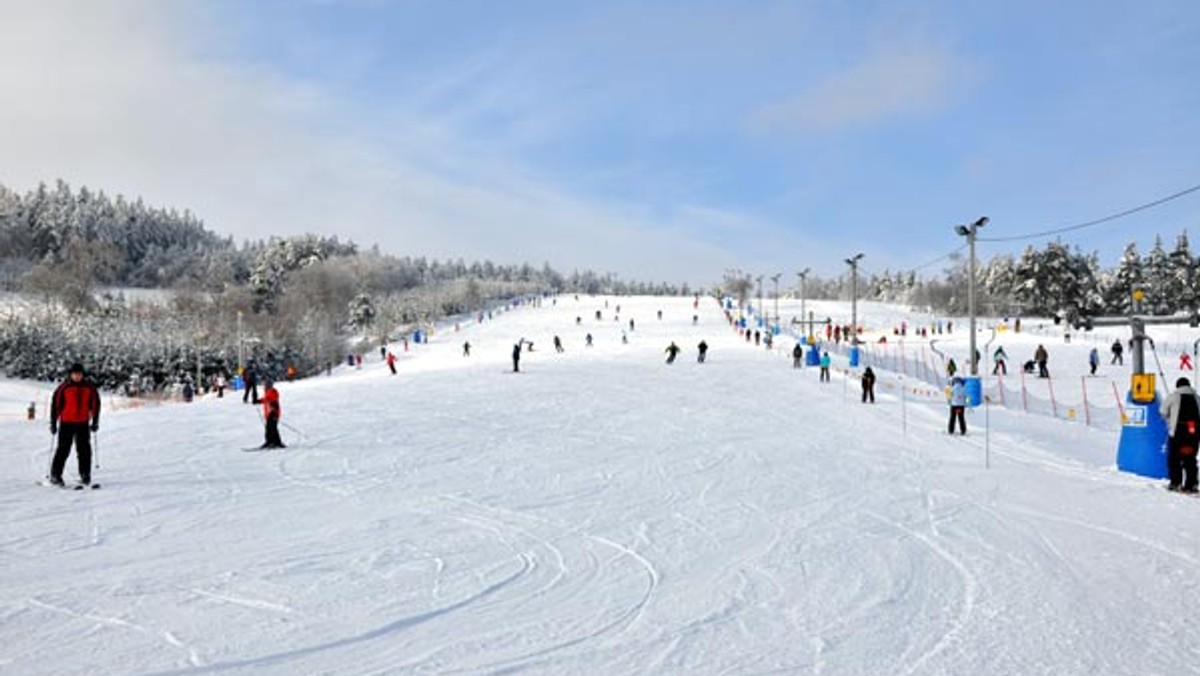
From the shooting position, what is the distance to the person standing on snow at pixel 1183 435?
35.5ft

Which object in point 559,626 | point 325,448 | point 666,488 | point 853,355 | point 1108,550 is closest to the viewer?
point 559,626

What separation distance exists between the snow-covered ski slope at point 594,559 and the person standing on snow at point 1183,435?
35 centimetres

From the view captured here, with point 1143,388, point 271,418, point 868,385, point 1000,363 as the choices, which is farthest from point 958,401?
point 1000,363

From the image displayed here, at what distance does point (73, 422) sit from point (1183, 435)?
14145 millimetres

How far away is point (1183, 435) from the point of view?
430 inches

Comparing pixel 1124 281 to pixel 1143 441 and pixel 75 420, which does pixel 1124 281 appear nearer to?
pixel 1143 441

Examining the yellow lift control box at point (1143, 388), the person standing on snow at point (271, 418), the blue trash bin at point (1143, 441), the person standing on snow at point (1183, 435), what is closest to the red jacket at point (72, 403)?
the person standing on snow at point (271, 418)

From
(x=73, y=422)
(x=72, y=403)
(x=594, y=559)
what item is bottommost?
(x=594, y=559)

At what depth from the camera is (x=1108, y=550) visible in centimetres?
775

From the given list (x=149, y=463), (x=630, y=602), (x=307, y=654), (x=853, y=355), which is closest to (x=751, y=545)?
(x=630, y=602)

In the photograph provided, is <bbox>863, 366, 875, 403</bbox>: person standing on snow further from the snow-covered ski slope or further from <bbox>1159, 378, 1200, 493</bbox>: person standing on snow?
<bbox>1159, 378, 1200, 493</bbox>: person standing on snow

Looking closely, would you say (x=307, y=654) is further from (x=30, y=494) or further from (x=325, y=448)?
(x=325, y=448)

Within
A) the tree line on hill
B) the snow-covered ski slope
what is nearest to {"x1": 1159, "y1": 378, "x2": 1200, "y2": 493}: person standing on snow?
the snow-covered ski slope

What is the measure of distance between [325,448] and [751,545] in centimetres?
996
